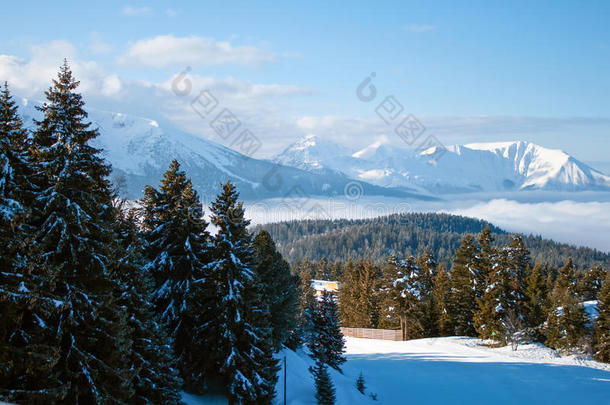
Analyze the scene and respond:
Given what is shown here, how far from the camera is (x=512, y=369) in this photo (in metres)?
40.9

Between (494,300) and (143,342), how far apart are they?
43.9 m

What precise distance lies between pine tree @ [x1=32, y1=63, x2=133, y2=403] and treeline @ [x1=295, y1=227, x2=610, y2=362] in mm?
45081

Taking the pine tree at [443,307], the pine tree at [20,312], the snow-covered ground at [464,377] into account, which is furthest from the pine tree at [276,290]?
the pine tree at [443,307]

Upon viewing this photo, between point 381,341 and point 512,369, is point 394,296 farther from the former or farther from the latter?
point 512,369

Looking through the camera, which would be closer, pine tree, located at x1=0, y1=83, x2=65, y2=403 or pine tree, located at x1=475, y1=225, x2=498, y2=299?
pine tree, located at x1=0, y1=83, x2=65, y2=403

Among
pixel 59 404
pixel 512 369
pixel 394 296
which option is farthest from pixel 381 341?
pixel 59 404

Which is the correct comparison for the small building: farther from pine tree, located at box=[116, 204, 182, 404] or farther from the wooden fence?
pine tree, located at box=[116, 204, 182, 404]

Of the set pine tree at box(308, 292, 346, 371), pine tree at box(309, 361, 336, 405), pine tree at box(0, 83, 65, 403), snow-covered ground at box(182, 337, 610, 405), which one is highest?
pine tree at box(0, 83, 65, 403)

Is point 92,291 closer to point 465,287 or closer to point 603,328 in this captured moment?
point 603,328

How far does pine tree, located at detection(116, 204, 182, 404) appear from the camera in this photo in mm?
16469

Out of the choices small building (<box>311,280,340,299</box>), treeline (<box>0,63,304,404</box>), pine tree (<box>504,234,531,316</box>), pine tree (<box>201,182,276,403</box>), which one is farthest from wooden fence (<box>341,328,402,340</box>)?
treeline (<box>0,63,304,404</box>)

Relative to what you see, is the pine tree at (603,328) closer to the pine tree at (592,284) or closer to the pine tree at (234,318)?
the pine tree at (592,284)

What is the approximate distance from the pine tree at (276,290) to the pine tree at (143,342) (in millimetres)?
14569

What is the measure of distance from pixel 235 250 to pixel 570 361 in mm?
37161
